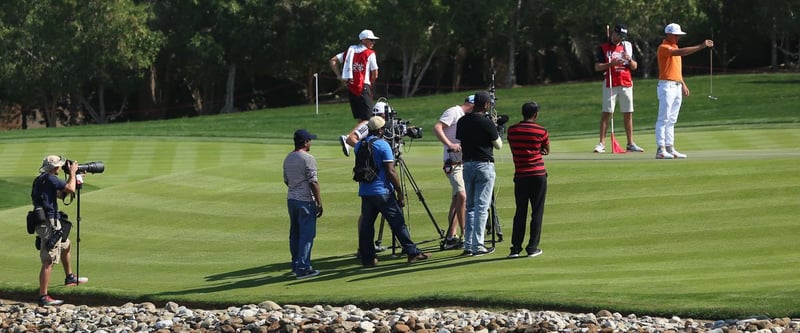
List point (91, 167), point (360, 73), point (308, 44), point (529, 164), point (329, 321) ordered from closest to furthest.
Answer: point (329, 321)
point (529, 164)
point (91, 167)
point (360, 73)
point (308, 44)

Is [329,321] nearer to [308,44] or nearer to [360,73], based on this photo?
[360,73]

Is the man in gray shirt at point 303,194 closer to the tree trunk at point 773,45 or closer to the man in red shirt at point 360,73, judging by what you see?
the man in red shirt at point 360,73

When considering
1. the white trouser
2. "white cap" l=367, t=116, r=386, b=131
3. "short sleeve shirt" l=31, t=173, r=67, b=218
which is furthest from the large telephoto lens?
the white trouser

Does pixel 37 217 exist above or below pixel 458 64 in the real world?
below

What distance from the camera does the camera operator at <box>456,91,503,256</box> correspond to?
1838 centimetres

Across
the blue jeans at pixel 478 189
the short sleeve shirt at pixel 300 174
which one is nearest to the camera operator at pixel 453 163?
the blue jeans at pixel 478 189

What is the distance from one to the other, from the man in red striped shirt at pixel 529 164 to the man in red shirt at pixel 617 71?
5.13 m

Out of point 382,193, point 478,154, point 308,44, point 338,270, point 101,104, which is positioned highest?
point 308,44

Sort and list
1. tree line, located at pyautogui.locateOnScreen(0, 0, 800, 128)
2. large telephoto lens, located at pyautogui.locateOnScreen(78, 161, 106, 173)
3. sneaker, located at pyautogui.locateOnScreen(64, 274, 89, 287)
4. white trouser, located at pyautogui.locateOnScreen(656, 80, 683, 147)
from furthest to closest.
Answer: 1. tree line, located at pyautogui.locateOnScreen(0, 0, 800, 128)
2. white trouser, located at pyautogui.locateOnScreen(656, 80, 683, 147)
3. sneaker, located at pyautogui.locateOnScreen(64, 274, 89, 287)
4. large telephoto lens, located at pyautogui.locateOnScreen(78, 161, 106, 173)

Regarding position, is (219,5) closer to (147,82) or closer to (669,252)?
(147,82)

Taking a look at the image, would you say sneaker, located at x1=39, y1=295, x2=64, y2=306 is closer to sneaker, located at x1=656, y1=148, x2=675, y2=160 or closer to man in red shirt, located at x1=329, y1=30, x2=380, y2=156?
man in red shirt, located at x1=329, y1=30, x2=380, y2=156

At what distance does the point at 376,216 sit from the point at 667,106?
5.98 metres

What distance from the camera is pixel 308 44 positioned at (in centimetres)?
7081

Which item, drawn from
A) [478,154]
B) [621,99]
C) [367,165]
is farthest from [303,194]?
[621,99]
